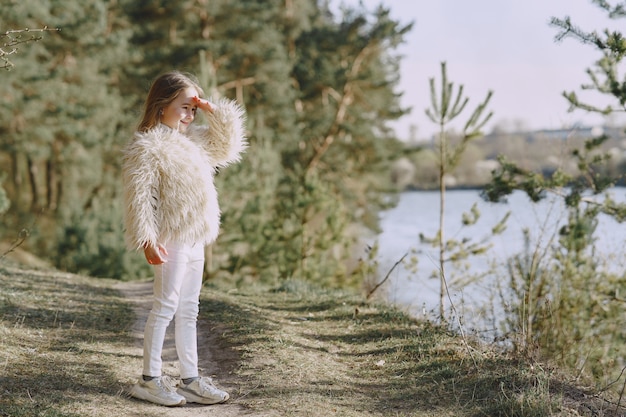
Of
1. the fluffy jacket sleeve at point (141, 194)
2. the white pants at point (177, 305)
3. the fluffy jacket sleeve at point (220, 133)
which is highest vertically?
the fluffy jacket sleeve at point (220, 133)

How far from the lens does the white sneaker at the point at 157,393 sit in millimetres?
4051

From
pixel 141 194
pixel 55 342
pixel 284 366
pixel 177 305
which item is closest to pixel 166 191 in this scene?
pixel 141 194

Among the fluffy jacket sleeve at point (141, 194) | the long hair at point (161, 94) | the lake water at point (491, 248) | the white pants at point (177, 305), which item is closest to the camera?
the fluffy jacket sleeve at point (141, 194)

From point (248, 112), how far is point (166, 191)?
21.0 metres

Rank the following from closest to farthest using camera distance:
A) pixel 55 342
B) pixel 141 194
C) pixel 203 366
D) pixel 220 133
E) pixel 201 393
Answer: pixel 141 194
pixel 201 393
pixel 220 133
pixel 203 366
pixel 55 342

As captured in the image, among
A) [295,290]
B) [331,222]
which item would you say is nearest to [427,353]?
[295,290]

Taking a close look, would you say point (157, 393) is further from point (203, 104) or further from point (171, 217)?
point (203, 104)

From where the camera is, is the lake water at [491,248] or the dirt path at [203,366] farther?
the lake water at [491,248]

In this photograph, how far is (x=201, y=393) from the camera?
415 cm

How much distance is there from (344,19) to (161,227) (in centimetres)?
2319

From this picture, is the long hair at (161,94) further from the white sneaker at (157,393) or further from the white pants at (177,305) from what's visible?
the white sneaker at (157,393)

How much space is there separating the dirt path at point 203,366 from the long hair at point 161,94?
5.56 feet

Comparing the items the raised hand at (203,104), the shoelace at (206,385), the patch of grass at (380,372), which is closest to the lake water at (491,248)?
the patch of grass at (380,372)

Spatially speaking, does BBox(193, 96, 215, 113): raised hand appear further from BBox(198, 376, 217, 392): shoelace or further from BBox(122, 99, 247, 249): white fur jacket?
BBox(198, 376, 217, 392): shoelace
